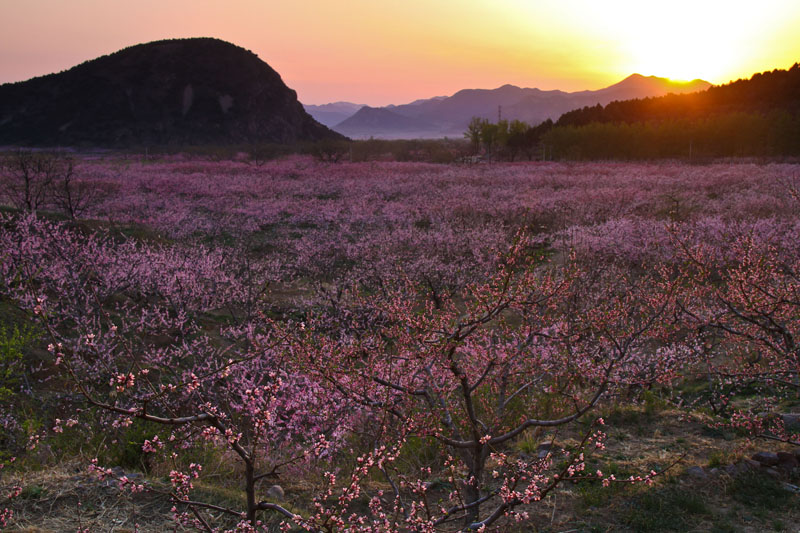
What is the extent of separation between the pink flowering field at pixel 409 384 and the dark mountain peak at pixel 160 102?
96208 millimetres

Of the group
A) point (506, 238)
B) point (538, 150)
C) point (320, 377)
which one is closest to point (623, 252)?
point (506, 238)

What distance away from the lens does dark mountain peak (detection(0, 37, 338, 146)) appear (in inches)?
3831

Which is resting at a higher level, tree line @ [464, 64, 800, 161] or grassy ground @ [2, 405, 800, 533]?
tree line @ [464, 64, 800, 161]

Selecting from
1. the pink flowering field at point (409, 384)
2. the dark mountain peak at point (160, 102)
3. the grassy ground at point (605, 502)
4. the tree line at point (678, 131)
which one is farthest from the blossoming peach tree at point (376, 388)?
the dark mountain peak at point (160, 102)

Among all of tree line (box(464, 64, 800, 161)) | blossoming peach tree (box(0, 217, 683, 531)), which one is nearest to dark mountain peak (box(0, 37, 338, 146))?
tree line (box(464, 64, 800, 161))

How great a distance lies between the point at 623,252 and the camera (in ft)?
45.6

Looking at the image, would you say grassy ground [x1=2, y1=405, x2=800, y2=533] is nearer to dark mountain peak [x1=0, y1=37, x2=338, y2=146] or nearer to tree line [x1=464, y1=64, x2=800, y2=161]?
tree line [x1=464, y1=64, x2=800, y2=161]

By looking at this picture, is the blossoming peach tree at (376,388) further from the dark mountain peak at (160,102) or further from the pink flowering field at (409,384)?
the dark mountain peak at (160,102)

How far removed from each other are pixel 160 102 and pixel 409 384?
119 meters

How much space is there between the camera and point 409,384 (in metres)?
4.54

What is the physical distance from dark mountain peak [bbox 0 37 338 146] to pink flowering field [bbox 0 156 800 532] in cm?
9621

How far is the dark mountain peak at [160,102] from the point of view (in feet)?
319

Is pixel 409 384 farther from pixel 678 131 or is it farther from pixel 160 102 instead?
pixel 160 102

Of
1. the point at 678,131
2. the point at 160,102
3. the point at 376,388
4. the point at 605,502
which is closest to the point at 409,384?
the point at 376,388
